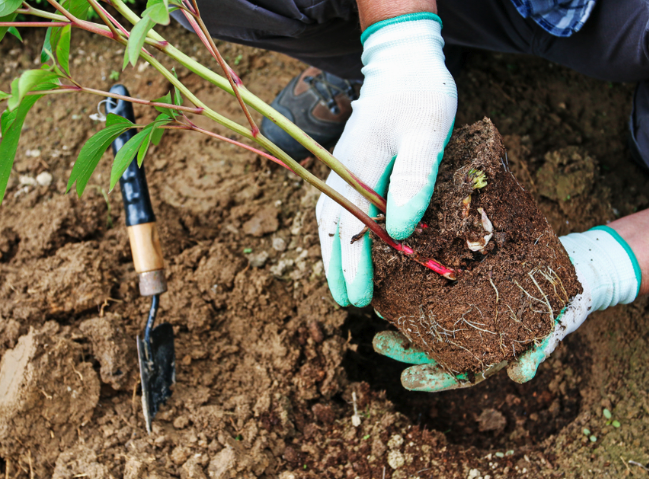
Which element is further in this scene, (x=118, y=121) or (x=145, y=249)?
(x=145, y=249)

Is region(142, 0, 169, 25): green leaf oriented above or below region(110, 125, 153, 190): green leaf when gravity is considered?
above

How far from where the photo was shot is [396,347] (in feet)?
5.35

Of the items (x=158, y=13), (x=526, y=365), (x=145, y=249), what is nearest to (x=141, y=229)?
(x=145, y=249)

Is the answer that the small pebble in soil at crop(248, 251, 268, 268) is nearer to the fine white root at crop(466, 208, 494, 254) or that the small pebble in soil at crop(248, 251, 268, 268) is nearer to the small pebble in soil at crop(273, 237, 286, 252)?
the small pebble in soil at crop(273, 237, 286, 252)

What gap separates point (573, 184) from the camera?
2.02 metres

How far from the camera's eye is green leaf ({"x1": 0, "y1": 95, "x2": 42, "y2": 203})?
0.89 meters

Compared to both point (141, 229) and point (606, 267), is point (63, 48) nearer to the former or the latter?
point (141, 229)

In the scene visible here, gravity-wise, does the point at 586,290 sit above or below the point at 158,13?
below

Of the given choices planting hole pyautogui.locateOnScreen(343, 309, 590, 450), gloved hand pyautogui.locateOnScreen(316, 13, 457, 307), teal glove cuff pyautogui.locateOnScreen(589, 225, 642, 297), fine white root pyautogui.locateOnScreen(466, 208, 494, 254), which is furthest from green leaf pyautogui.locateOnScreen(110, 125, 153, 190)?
teal glove cuff pyautogui.locateOnScreen(589, 225, 642, 297)

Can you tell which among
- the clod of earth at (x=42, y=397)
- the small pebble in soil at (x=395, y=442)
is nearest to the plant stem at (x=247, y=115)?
the small pebble in soil at (x=395, y=442)

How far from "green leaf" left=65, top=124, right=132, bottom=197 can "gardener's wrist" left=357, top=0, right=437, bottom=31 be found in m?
0.88

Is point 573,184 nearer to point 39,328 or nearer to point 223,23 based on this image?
point 223,23

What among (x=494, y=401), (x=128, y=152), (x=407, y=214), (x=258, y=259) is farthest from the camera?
(x=258, y=259)

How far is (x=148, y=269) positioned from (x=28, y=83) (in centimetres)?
107
